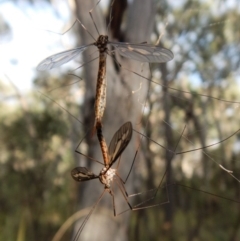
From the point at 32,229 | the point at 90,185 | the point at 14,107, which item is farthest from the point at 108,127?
the point at 14,107

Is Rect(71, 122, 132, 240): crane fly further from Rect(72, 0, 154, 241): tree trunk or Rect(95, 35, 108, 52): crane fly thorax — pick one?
Rect(72, 0, 154, 241): tree trunk

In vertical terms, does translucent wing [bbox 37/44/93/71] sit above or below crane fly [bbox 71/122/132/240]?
above

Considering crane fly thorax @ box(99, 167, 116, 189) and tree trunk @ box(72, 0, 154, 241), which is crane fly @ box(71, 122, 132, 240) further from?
tree trunk @ box(72, 0, 154, 241)

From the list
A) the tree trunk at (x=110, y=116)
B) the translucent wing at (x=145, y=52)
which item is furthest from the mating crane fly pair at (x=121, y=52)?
the tree trunk at (x=110, y=116)

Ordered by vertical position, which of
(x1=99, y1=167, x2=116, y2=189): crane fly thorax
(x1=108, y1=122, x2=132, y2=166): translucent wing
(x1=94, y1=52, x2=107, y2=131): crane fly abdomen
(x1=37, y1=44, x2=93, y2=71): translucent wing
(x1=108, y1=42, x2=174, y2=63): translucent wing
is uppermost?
(x1=37, y1=44, x2=93, y2=71): translucent wing

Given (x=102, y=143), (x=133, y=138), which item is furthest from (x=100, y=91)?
(x=133, y=138)

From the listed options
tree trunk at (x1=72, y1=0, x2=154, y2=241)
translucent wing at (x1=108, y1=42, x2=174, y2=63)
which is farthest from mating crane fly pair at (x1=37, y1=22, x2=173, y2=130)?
tree trunk at (x1=72, y1=0, x2=154, y2=241)

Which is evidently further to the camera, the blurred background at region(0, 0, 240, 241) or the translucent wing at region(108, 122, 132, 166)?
the blurred background at region(0, 0, 240, 241)
